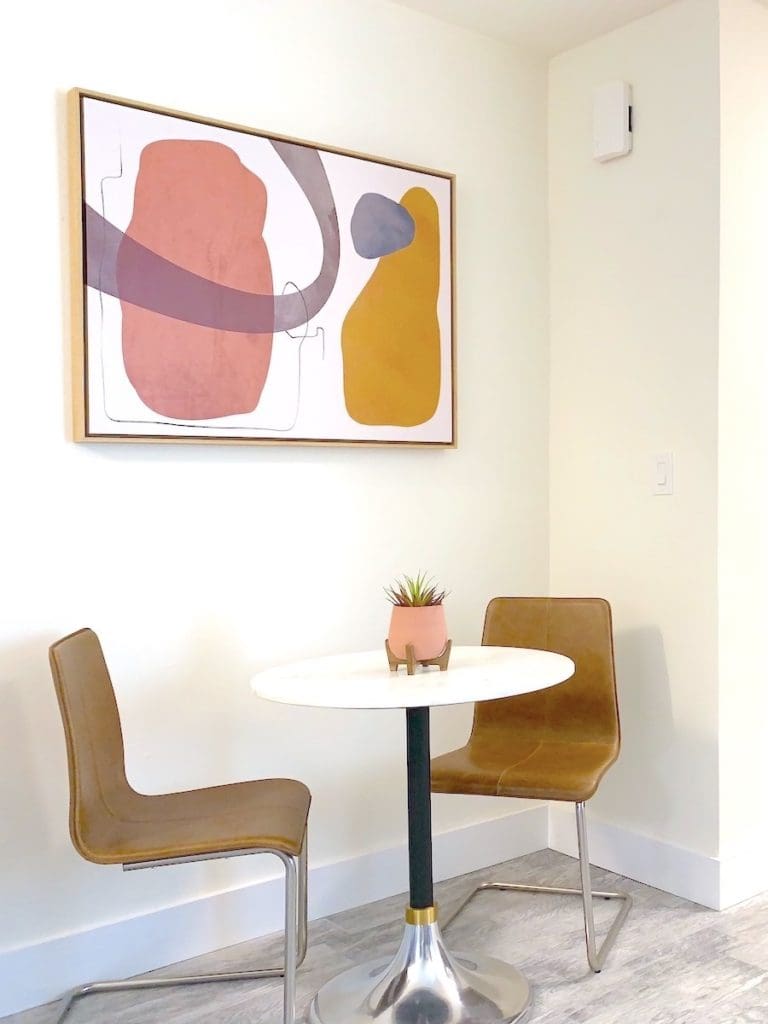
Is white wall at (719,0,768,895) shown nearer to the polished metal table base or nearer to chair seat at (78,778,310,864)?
the polished metal table base

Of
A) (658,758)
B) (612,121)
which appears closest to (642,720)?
(658,758)

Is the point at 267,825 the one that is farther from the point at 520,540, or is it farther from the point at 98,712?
the point at 520,540

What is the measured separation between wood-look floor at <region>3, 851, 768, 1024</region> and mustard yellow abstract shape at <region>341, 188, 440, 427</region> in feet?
4.40

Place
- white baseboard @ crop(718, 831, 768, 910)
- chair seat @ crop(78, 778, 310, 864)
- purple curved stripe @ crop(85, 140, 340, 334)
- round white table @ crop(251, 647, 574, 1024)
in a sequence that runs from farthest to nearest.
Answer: white baseboard @ crop(718, 831, 768, 910) < purple curved stripe @ crop(85, 140, 340, 334) < round white table @ crop(251, 647, 574, 1024) < chair seat @ crop(78, 778, 310, 864)

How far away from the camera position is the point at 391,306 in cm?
279

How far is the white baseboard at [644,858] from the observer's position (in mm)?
2719

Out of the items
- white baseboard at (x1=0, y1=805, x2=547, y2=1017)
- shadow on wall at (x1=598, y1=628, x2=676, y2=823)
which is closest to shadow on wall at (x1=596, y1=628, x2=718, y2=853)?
shadow on wall at (x1=598, y1=628, x2=676, y2=823)

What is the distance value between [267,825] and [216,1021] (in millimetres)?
519

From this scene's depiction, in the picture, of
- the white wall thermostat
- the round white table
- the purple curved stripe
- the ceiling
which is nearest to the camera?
the round white table

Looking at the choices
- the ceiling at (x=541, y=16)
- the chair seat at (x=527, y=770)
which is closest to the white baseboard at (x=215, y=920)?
the chair seat at (x=527, y=770)

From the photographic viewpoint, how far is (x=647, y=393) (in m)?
2.92

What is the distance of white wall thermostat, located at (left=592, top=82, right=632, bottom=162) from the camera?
9.60ft

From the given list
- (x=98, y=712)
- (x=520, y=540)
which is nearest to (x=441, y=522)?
(x=520, y=540)

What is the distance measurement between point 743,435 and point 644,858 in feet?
4.05
